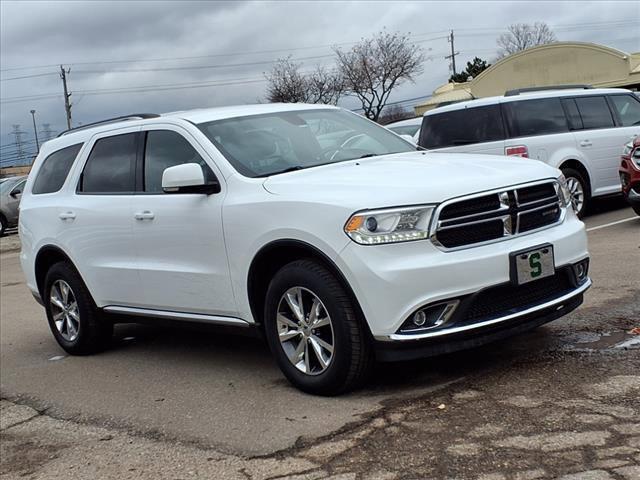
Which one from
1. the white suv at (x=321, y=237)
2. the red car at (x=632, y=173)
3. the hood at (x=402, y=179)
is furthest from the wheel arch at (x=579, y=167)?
the hood at (x=402, y=179)

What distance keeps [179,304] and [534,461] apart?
2.88 m

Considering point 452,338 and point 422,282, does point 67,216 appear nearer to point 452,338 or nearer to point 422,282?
point 422,282

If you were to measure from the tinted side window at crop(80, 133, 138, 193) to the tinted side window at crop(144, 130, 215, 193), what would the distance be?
0.63 ft

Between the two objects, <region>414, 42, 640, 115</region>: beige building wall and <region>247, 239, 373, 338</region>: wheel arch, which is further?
<region>414, 42, 640, 115</region>: beige building wall

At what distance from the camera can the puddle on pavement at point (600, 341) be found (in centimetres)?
483

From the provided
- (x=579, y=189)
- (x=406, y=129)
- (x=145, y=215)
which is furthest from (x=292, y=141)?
(x=406, y=129)

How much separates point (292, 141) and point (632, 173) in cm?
570

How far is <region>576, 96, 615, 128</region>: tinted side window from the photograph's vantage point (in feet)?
36.9

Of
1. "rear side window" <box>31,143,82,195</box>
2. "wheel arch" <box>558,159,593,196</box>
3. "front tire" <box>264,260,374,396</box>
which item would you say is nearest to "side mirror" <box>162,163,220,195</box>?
"front tire" <box>264,260,374,396</box>

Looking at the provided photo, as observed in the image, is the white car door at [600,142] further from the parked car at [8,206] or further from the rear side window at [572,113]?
the parked car at [8,206]

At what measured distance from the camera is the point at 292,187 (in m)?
4.59

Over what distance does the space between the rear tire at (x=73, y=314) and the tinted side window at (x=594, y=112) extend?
306 inches

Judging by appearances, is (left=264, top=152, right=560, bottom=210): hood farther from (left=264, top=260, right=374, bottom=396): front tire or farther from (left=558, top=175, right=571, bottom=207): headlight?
(left=264, top=260, right=374, bottom=396): front tire

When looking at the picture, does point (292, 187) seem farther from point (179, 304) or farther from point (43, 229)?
point (43, 229)
